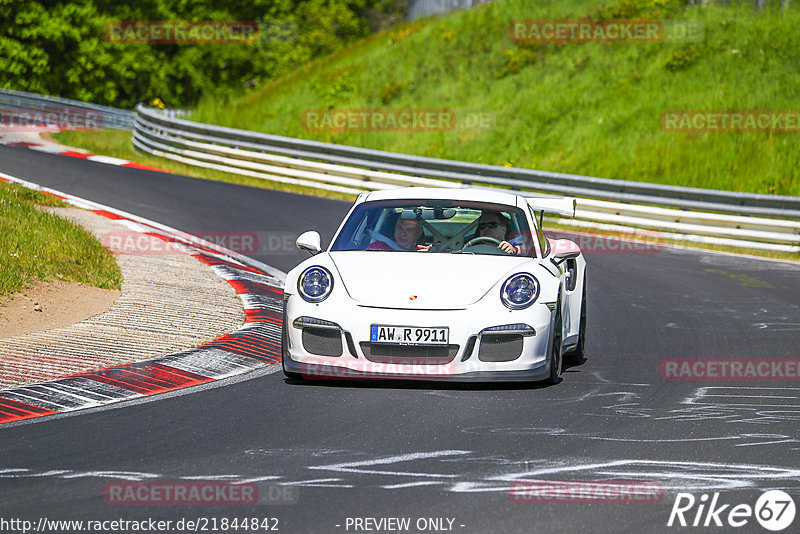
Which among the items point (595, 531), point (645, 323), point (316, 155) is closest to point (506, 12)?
point (316, 155)

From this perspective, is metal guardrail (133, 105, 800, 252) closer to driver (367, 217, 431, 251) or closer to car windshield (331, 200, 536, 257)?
car windshield (331, 200, 536, 257)

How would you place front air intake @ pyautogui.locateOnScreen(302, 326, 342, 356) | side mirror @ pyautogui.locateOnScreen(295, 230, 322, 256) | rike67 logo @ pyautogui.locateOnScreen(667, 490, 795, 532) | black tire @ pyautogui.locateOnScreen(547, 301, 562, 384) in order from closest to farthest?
rike67 logo @ pyautogui.locateOnScreen(667, 490, 795, 532), front air intake @ pyautogui.locateOnScreen(302, 326, 342, 356), black tire @ pyautogui.locateOnScreen(547, 301, 562, 384), side mirror @ pyautogui.locateOnScreen(295, 230, 322, 256)

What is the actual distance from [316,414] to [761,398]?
3.05 meters

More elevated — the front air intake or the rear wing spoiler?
the rear wing spoiler

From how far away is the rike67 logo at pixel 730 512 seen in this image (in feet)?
16.0

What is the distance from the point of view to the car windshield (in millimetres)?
8516

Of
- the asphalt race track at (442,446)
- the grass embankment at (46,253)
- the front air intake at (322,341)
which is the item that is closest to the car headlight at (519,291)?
the asphalt race track at (442,446)

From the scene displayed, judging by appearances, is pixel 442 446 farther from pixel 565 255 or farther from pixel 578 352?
pixel 578 352

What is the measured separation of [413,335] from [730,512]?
2.77m

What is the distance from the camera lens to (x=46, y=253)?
38.2 feet

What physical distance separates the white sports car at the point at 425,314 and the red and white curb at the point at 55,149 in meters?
16.3

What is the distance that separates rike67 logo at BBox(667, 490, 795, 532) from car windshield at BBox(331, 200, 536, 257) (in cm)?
345

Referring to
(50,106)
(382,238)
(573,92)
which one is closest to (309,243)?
(382,238)

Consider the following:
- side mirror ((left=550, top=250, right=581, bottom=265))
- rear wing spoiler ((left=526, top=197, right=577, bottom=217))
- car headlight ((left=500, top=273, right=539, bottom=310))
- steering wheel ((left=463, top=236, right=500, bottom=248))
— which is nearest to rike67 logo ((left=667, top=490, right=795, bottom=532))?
car headlight ((left=500, top=273, right=539, bottom=310))
